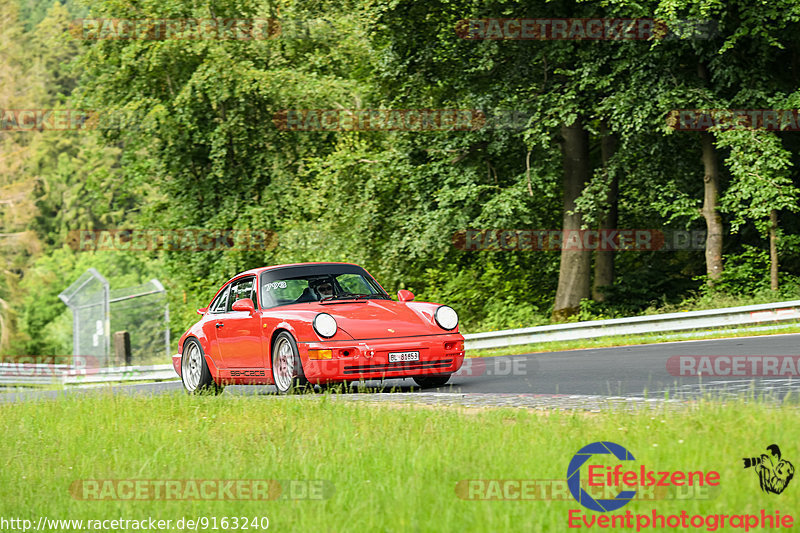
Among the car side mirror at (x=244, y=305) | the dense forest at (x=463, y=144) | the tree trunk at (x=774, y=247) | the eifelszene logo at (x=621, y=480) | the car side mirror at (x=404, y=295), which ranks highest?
the dense forest at (x=463, y=144)

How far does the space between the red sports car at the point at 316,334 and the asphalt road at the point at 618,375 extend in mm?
343

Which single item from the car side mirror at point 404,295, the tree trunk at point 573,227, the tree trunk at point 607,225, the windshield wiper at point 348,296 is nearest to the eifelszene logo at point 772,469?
the car side mirror at point 404,295

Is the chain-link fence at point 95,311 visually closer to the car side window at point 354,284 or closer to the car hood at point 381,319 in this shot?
the car side window at point 354,284

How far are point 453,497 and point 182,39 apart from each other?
29050mm

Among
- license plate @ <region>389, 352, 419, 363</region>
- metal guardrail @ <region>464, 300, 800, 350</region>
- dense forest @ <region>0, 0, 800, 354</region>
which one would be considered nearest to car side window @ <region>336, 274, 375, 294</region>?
license plate @ <region>389, 352, 419, 363</region>

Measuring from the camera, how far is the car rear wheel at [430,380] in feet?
40.1

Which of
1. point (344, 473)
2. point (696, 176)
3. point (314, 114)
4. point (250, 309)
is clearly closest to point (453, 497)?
point (344, 473)

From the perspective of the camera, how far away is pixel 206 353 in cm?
1298

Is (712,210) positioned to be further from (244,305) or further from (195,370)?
(244,305)

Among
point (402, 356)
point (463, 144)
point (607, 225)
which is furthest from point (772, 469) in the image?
point (607, 225)

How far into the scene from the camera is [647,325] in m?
19.1

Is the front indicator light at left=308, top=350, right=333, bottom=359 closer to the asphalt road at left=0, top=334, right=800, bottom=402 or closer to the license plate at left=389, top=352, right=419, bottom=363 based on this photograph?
the asphalt road at left=0, top=334, right=800, bottom=402

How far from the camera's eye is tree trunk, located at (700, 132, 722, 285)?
2291cm

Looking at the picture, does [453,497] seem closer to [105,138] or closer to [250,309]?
[250,309]
